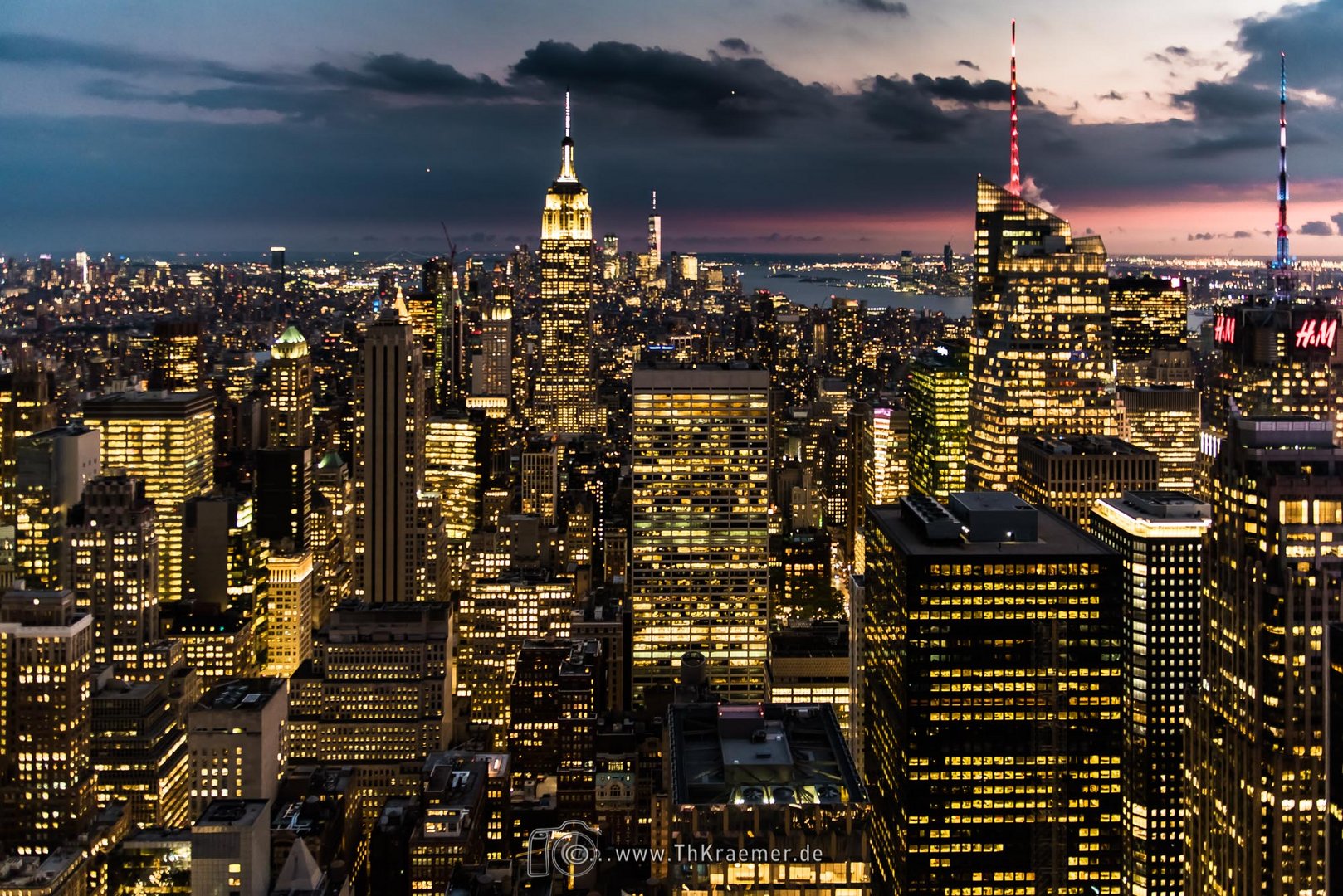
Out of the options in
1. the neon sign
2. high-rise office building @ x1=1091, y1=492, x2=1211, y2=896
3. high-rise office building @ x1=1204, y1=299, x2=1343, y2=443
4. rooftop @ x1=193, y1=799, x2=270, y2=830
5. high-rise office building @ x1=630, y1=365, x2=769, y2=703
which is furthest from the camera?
high-rise office building @ x1=630, y1=365, x2=769, y2=703

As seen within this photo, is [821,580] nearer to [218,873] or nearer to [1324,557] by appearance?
[218,873]

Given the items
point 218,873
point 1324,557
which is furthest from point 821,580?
point 1324,557

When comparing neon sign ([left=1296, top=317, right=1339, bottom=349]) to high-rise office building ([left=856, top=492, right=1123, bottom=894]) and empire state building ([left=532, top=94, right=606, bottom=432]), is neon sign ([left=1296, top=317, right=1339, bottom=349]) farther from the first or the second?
empire state building ([left=532, top=94, right=606, bottom=432])

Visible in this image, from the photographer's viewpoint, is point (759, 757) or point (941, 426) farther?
point (941, 426)

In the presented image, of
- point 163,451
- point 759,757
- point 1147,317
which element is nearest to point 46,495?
point 163,451

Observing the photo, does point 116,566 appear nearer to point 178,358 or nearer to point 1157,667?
point 178,358

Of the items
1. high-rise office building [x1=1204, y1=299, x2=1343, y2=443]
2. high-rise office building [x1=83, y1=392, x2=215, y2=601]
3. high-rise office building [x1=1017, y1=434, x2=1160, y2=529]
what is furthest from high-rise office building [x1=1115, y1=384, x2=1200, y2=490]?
high-rise office building [x1=83, y1=392, x2=215, y2=601]
